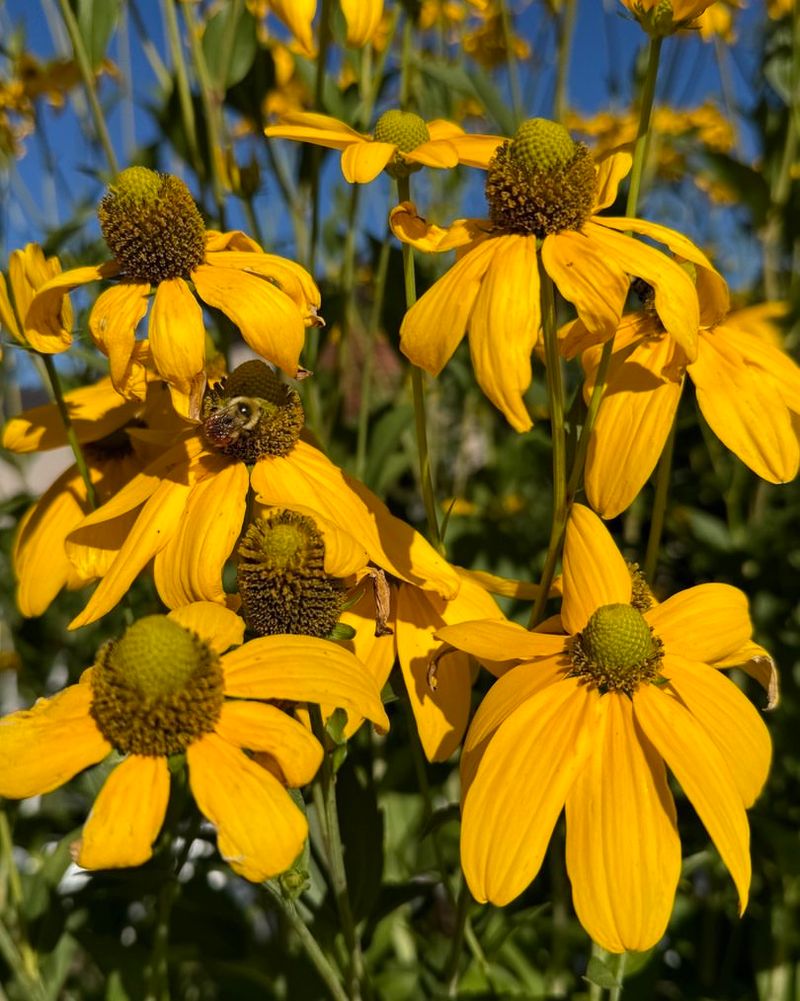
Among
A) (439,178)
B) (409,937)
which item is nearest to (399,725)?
(409,937)

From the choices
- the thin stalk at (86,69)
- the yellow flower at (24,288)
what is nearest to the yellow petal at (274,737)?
the yellow flower at (24,288)

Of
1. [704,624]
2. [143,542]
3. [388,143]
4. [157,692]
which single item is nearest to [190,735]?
[157,692]

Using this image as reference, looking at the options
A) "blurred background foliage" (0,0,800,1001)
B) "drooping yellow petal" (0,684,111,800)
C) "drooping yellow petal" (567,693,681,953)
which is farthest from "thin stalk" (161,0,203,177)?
"drooping yellow petal" (567,693,681,953)

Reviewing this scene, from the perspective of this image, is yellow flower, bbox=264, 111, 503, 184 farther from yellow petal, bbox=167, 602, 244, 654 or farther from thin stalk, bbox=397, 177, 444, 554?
yellow petal, bbox=167, 602, 244, 654

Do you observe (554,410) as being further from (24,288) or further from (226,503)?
(24,288)

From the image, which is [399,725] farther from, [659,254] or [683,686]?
[659,254]
